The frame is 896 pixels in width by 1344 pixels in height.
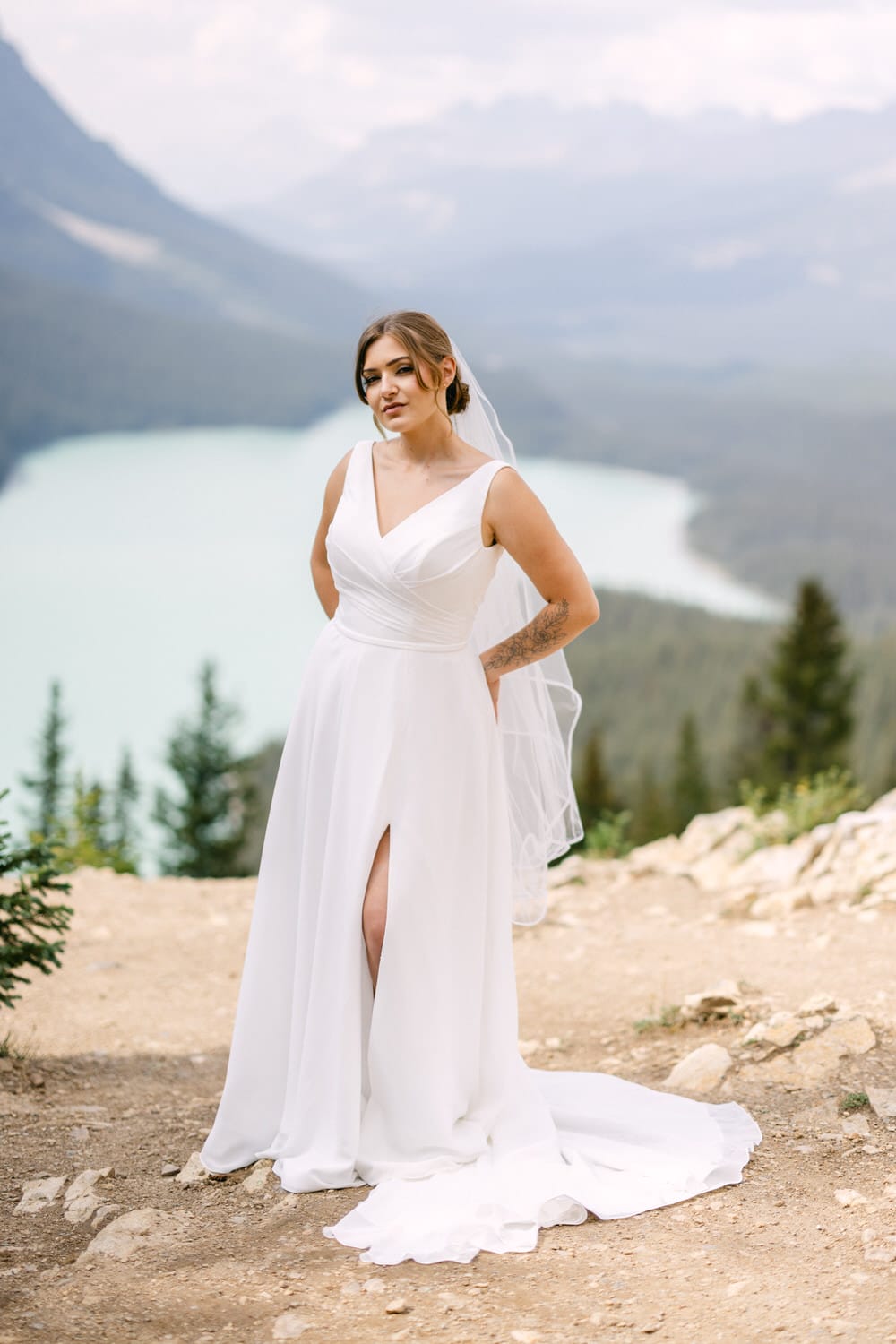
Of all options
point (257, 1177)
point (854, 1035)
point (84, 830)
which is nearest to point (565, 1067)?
point (854, 1035)

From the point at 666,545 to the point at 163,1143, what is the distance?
13893 centimetres

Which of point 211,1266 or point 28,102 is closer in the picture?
point 211,1266

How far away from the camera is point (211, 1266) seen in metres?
2.99

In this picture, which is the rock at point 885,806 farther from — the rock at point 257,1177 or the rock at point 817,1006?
the rock at point 257,1177

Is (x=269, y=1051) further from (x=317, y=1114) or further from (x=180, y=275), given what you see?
(x=180, y=275)

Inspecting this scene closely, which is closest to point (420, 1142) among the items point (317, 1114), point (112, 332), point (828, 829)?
point (317, 1114)

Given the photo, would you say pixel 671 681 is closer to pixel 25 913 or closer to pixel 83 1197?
pixel 25 913

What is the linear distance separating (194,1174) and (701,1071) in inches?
67.7

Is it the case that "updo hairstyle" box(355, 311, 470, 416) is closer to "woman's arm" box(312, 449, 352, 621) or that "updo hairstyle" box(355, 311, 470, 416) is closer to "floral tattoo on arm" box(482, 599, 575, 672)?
"woman's arm" box(312, 449, 352, 621)

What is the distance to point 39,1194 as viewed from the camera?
351 cm

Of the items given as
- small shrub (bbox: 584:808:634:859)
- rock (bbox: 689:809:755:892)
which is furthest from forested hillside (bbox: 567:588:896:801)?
rock (bbox: 689:809:755:892)

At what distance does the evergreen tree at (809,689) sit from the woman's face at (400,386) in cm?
3731

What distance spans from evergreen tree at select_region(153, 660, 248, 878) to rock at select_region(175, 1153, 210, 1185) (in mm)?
38253

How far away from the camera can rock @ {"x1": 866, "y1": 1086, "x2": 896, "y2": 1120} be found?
3756 mm
